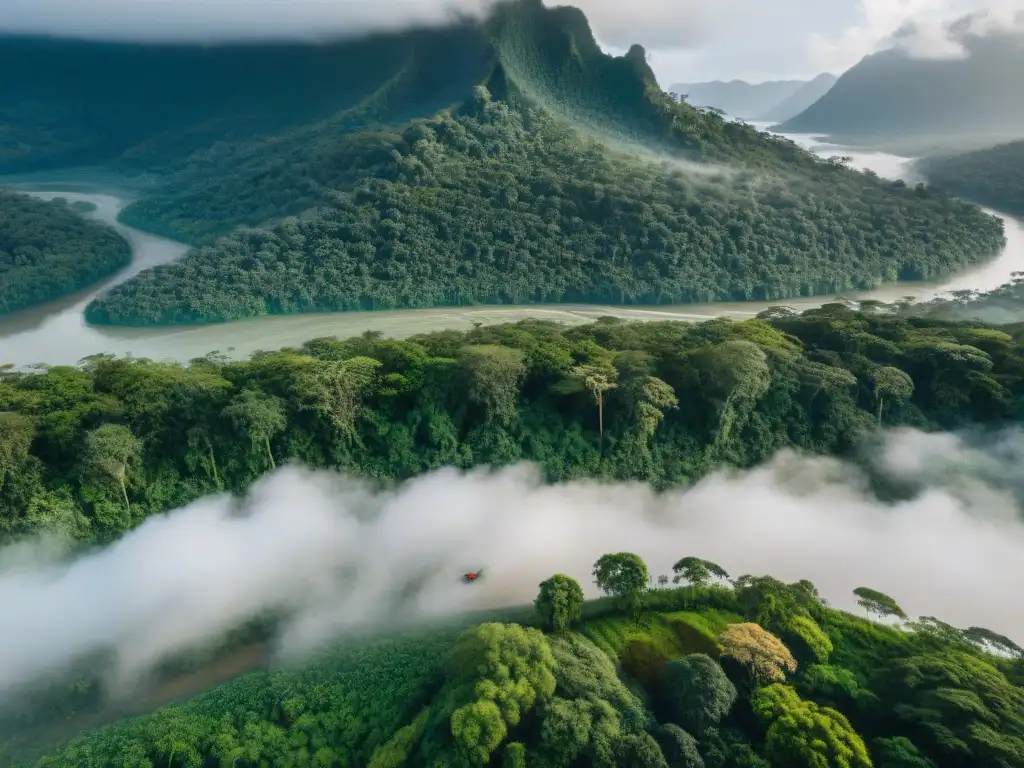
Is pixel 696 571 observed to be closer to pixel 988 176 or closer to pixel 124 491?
pixel 124 491

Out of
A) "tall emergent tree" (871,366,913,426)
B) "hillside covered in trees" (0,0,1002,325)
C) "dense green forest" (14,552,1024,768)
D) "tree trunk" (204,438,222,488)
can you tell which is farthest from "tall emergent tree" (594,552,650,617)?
"hillside covered in trees" (0,0,1002,325)

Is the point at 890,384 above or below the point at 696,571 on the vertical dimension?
above

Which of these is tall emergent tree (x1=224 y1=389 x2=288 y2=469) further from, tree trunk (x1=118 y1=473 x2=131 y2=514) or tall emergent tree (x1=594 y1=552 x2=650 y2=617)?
tall emergent tree (x1=594 y1=552 x2=650 y2=617)

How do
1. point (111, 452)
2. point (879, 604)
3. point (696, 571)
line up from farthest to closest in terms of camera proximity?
point (111, 452) < point (696, 571) < point (879, 604)

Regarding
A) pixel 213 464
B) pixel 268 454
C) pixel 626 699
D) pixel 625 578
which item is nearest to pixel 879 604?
pixel 625 578

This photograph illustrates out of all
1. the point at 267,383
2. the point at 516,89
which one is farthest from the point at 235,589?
the point at 516,89

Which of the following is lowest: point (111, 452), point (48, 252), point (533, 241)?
point (111, 452)
